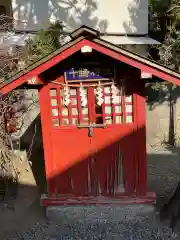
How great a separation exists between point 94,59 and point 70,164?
2027mm

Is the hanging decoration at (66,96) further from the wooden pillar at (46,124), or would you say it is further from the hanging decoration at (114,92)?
the hanging decoration at (114,92)

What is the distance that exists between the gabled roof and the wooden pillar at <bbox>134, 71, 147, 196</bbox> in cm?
37

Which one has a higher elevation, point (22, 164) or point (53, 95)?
point (53, 95)

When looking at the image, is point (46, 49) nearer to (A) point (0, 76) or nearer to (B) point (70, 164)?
(A) point (0, 76)

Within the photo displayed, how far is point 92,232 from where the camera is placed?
6129 mm

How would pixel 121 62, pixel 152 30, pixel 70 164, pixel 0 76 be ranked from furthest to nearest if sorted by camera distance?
pixel 152 30, pixel 0 76, pixel 70 164, pixel 121 62

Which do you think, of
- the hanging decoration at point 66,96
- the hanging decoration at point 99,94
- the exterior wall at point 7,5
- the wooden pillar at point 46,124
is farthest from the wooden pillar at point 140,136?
the exterior wall at point 7,5

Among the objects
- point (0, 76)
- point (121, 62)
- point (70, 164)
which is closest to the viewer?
point (121, 62)

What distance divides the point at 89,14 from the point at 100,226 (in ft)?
25.0

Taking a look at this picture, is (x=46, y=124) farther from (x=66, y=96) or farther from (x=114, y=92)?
(x=114, y=92)

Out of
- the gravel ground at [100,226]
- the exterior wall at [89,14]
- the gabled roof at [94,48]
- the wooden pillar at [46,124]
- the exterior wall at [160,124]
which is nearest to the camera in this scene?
the gabled roof at [94,48]

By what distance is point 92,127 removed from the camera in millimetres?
6211

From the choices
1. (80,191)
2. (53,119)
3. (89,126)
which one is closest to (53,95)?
(53,119)

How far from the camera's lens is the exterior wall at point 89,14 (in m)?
11.2
